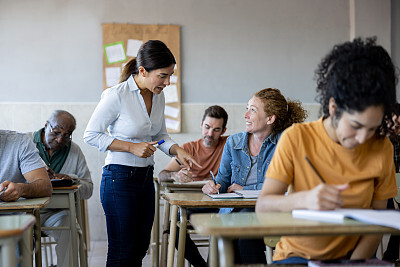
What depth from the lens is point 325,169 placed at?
1.57 metres

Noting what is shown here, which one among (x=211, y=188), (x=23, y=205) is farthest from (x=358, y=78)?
(x=23, y=205)

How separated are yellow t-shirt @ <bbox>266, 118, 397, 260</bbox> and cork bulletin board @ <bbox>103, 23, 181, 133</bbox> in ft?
11.4

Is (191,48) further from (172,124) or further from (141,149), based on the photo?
(141,149)

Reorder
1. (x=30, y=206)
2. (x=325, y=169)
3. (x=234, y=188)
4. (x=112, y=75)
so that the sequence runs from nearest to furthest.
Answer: (x=325, y=169), (x=30, y=206), (x=234, y=188), (x=112, y=75)

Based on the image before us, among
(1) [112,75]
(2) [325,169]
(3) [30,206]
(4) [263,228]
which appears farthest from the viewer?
(1) [112,75]

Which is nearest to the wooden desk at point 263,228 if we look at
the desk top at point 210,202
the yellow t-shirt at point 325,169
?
the yellow t-shirt at point 325,169

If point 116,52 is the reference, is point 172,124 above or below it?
below

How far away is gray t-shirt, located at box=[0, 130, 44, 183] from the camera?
8.58ft

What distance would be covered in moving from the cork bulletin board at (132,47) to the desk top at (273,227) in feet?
12.0

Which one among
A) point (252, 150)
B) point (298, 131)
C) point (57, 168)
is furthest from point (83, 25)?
point (298, 131)

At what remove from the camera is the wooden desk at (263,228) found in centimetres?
127

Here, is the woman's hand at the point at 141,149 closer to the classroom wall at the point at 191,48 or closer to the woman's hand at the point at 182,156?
the woman's hand at the point at 182,156

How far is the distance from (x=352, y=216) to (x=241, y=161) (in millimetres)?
1385

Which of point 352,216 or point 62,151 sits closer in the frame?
point 352,216
